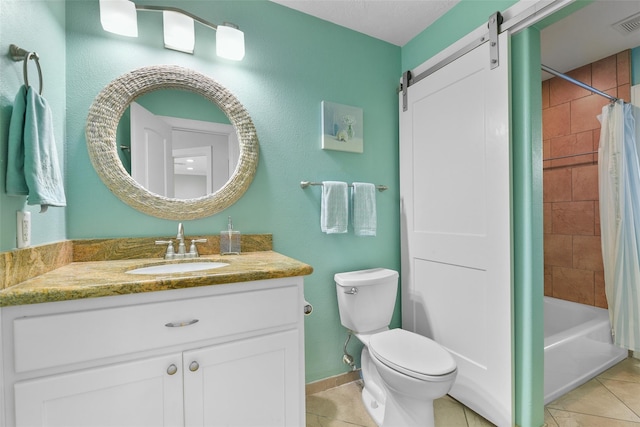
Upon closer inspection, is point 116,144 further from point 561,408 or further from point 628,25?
point 628,25

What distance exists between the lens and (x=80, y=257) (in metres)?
1.25

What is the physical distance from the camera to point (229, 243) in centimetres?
146

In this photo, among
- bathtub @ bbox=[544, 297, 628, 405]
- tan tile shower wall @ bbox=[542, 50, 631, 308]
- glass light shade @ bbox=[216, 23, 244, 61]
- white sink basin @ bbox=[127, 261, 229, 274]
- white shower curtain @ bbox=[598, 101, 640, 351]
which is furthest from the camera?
tan tile shower wall @ bbox=[542, 50, 631, 308]

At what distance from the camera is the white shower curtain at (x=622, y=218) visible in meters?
1.86

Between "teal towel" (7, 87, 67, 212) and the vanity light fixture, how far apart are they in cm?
55

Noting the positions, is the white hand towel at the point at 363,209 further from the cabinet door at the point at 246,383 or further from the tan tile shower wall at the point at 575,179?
the tan tile shower wall at the point at 575,179

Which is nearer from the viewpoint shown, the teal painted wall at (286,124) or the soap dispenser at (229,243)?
the teal painted wall at (286,124)

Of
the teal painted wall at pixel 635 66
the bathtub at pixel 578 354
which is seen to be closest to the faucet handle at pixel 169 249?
the bathtub at pixel 578 354

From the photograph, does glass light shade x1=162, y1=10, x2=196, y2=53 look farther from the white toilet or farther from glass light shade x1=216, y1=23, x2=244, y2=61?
the white toilet

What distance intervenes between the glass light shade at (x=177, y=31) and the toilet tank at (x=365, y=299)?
1.47m

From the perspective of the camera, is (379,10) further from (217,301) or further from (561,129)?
(561,129)

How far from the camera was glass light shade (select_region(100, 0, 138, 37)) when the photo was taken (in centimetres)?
121

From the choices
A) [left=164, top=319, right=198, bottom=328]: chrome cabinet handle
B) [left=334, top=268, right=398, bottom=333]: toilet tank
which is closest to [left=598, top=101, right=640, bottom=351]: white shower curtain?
[left=334, top=268, right=398, bottom=333]: toilet tank

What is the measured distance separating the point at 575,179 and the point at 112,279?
3.25 m
